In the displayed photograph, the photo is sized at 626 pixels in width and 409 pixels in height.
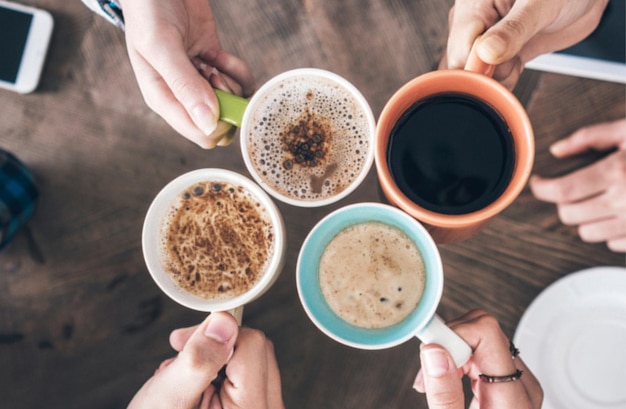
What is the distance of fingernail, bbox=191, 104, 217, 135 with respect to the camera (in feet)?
2.48

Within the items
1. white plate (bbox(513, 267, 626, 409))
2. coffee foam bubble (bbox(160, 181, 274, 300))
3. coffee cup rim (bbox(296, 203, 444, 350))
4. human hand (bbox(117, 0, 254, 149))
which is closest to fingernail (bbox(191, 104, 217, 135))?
human hand (bbox(117, 0, 254, 149))

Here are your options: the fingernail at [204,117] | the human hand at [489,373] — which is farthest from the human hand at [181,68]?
the human hand at [489,373]

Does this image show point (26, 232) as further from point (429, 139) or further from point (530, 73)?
point (530, 73)

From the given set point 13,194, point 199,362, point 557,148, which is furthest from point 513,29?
point 13,194

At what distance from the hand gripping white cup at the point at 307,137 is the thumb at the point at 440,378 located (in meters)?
0.28

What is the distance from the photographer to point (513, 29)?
745 mm

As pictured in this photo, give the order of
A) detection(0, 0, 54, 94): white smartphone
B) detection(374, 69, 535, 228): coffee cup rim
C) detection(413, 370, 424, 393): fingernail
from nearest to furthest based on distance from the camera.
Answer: detection(374, 69, 535, 228): coffee cup rim → detection(413, 370, 424, 393): fingernail → detection(0, 0, 54, 94): white smartphone

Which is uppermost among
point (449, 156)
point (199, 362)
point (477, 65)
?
point (477, 65)


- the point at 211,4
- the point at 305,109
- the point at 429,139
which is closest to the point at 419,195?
the point at 429,139

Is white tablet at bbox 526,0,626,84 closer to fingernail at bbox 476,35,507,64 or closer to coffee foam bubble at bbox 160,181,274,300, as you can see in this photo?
fingernail at bbox 476,35,507,64

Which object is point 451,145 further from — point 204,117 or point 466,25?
point 204,117

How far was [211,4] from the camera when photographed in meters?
1.00

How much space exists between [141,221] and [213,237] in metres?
0.21

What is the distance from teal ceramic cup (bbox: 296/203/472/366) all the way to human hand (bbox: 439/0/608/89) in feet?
0.88
